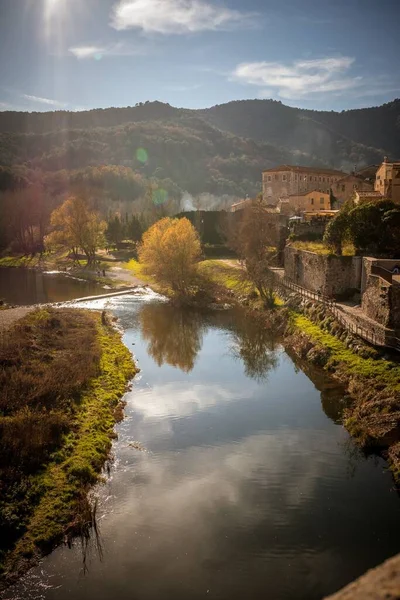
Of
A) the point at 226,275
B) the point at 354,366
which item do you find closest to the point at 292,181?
the point at 226,275

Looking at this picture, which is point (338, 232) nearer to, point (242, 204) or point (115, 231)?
point (242, 204)

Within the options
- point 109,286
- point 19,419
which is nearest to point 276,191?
point 109,286

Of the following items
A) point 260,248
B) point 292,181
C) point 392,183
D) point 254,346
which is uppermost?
point 292,181

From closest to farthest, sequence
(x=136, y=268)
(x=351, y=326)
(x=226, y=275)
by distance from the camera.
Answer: (x=351, y=326), (x=226, y=275), (x=136, y=268)

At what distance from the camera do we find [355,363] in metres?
25.5

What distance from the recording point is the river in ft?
41.6

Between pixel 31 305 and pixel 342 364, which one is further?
pixel 31 305

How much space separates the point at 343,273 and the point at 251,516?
2479cm

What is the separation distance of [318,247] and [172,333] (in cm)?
1659

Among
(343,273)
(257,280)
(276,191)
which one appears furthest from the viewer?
(276,191)

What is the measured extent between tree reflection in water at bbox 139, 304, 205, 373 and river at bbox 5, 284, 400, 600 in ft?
16.8

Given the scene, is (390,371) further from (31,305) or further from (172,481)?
(31,305)

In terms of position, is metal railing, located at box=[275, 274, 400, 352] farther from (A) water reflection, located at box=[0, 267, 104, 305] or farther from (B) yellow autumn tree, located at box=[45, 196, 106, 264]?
(B) yellow autumn tree, located at box=[45, 196, 106, 264]

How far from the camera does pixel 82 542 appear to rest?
14062 mm
